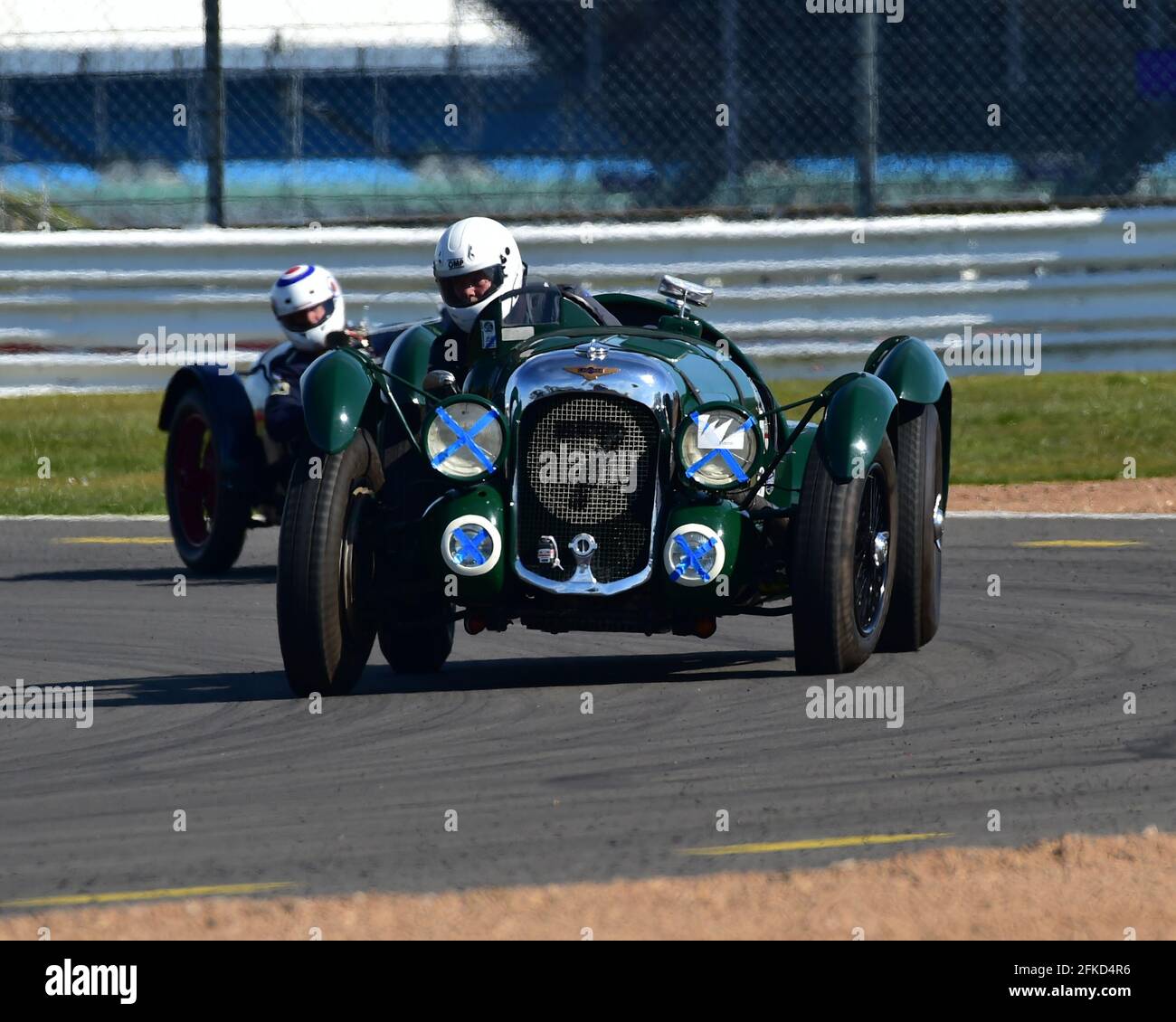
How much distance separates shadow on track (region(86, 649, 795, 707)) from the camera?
288 inches

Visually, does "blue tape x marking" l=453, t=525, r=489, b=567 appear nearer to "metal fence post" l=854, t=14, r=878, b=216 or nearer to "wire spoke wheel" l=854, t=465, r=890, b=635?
"wire spoke wheel" l=854, t=465, r=890, b=635

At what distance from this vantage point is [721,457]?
6.92 metres

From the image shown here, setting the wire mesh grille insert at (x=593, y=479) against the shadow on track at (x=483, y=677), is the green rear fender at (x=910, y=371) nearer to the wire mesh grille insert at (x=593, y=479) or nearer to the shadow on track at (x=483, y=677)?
the shadow on track at (x=483, y=677)

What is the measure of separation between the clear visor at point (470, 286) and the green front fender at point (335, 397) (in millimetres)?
596

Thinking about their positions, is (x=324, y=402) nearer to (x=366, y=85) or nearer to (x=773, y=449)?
(x=773, y=449)

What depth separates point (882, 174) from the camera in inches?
607

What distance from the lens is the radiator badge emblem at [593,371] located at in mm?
6934

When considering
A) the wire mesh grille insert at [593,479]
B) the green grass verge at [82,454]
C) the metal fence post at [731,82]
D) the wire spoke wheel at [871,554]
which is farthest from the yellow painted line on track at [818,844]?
the metal fence post at [731,82]

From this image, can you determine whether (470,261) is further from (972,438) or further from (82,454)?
(82,454)

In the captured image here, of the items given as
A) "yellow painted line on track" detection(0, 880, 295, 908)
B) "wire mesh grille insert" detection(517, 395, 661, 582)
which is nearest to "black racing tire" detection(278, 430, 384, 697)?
"wire mesh grille insert" detection(517, 395, 661, 582)

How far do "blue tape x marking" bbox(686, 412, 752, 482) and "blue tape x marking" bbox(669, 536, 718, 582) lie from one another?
0.68 feet

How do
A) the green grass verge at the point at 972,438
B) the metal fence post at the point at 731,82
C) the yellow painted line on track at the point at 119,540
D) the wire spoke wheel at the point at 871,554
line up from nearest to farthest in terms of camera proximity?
the wire spoke wheel at the point at 871,554 < the yellow painted line on track at the point at 119,540 < the green grass verge at the point at 972,438 < the metal fence post at the point at 731,82
